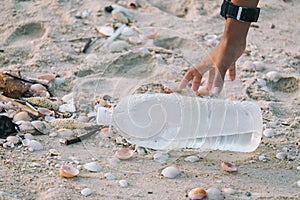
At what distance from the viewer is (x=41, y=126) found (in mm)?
2848

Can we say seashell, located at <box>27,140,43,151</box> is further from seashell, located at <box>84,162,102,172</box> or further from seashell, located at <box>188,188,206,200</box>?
seashell, located at <box>188,188,206,200</box>

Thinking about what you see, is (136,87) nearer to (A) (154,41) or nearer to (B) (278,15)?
(A) (154,41)

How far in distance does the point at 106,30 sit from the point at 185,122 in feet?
4.14

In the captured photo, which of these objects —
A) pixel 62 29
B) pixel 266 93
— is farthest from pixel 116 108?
pixel 62 29

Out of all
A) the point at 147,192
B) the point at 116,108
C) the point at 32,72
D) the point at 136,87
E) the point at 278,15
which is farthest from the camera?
the point at 278,15

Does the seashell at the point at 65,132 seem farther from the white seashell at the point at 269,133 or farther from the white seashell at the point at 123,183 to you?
the white seashell at the point at 269,133

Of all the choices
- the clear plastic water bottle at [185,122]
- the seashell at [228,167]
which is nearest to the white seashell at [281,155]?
the clear plastic water bottle at [185,122]

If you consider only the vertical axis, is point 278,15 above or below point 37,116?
above

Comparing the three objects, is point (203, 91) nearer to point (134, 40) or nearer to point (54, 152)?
point (54, 152)

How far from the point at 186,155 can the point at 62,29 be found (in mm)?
1504

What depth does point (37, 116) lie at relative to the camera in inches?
116

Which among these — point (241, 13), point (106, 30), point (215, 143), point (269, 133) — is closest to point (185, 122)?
point (215, 143)

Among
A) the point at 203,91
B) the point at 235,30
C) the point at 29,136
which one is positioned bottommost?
the point at 29,136

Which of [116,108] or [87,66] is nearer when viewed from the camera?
[116,108]
